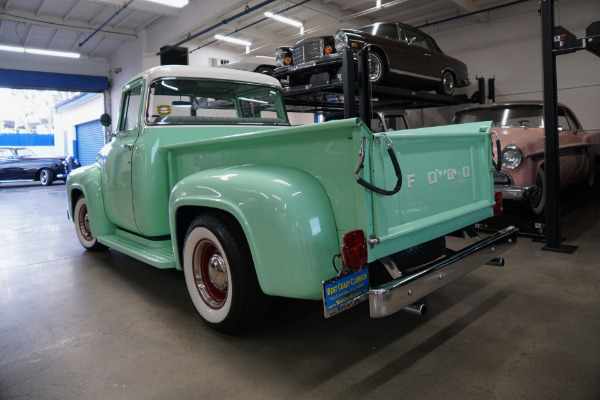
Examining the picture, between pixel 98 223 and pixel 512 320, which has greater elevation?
pixel 98 223

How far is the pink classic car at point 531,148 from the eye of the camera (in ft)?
15.4

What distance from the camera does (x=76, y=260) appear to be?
4527 mm

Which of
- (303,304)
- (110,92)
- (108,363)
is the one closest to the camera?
(108,363)

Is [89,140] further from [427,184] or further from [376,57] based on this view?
[427,184]

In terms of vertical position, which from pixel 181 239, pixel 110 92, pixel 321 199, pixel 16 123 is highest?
pixel 16 123

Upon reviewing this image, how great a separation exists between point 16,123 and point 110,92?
1022 inches

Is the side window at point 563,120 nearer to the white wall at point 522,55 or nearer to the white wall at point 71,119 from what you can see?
the white wall at point 522,55

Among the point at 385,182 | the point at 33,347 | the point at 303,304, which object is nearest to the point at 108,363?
the point at 33,347

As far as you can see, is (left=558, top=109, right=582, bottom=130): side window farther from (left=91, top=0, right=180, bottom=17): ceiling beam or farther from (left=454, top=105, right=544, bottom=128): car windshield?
(left=91, top=0, right=180, bottom=17): ceiling beam

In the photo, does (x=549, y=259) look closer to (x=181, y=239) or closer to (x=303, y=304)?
(x=303, y=304)

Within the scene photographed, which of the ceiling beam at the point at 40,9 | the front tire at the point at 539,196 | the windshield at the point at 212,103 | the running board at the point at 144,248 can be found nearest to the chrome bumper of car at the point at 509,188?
the front tire at the point at 539,196

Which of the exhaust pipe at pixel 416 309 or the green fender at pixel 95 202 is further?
the green fender at pixel 95 202

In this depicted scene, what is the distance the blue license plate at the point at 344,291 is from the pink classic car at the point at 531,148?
→ 2963 mm

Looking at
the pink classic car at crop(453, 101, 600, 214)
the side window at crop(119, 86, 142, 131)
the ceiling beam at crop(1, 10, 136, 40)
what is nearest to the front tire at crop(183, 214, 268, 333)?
the side window at crop(119, 86, 142, 131)
